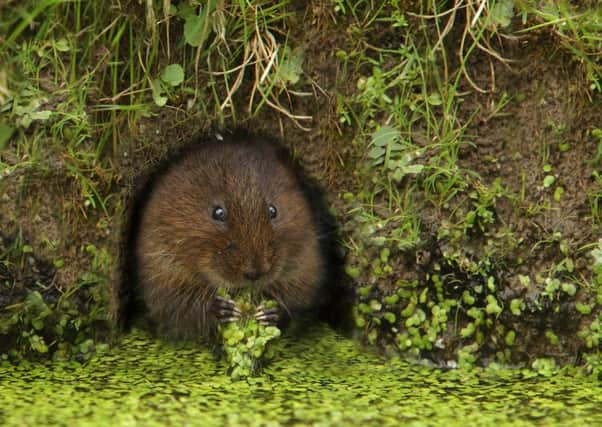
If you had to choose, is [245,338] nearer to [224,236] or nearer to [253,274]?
[253,274]

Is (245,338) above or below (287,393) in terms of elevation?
above

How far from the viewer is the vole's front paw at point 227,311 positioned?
9.91 ft

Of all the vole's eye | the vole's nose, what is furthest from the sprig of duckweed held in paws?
the vole's eye

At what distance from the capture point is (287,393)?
2.83m

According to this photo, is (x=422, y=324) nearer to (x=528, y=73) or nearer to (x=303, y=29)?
(x=528, y=73)

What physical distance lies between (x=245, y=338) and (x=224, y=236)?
1.31 ft

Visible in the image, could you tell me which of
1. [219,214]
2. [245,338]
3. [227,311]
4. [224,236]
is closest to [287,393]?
[245,338]

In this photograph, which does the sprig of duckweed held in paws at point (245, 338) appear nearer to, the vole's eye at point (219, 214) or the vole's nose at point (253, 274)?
the vole's nose at point (253, 274)

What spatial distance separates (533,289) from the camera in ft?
9.95

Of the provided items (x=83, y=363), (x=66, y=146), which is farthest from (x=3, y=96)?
(x=83, y=363)

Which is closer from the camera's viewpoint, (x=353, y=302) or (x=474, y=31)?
(x=474, y=31)

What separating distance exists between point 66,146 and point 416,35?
1.41 m

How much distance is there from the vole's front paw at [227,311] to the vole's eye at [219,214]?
0.32 m

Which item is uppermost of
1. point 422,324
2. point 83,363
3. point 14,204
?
point 14,204
